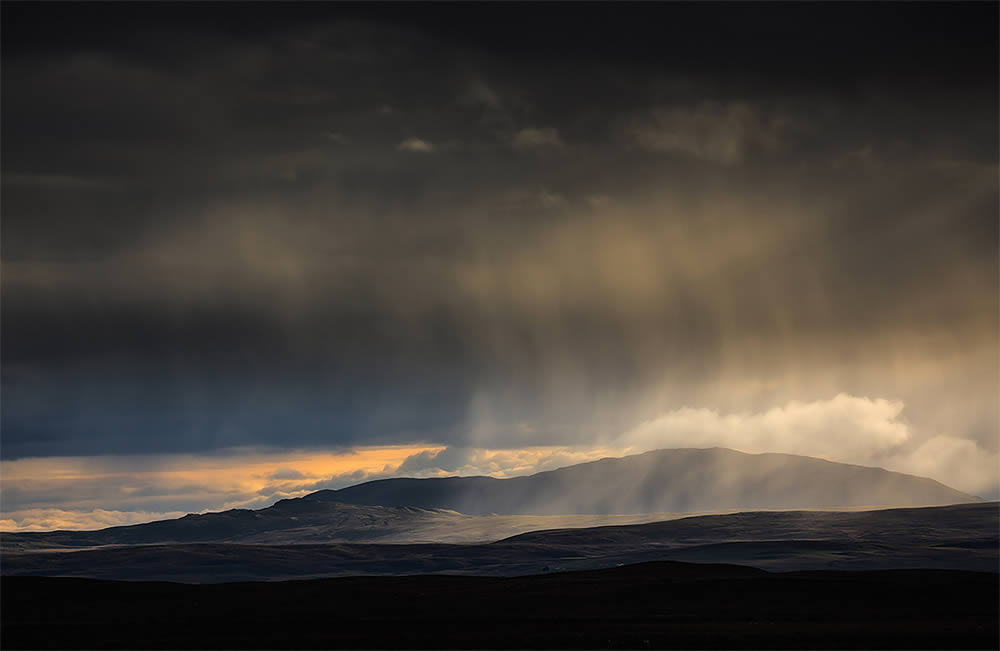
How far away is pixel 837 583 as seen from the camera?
5032 inches

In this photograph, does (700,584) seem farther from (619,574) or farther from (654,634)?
(654,634)

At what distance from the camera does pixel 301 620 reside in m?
105

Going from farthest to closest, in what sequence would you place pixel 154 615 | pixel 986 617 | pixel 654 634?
pixel 154 615 < pixel 986 617 < pixel 654 634

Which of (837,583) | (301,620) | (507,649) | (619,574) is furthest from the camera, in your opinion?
(619,574)

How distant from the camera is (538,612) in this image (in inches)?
4277

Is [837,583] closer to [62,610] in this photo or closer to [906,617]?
[906,617]

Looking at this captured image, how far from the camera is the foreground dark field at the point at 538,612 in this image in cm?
8419

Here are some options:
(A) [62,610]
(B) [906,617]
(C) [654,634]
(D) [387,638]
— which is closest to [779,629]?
(C) [654,634]

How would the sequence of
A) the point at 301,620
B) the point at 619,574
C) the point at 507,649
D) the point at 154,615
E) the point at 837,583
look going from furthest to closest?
the point at 619,574 < the point at 837,583 < the point at 154,615 < the point at 301,620 < the point at 507,649

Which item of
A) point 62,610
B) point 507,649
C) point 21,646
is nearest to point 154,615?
point 62,610

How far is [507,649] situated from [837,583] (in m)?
62.6

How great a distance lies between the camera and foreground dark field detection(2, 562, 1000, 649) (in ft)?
276

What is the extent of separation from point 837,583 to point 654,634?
49490 millimetres

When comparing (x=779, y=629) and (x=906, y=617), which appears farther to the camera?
(x=906, y=617)
